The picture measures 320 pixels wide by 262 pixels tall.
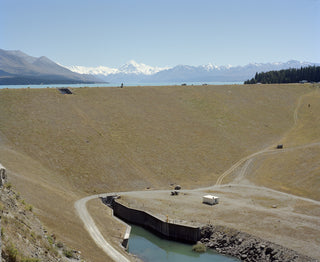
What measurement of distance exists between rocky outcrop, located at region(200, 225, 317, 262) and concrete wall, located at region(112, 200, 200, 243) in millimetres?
1527

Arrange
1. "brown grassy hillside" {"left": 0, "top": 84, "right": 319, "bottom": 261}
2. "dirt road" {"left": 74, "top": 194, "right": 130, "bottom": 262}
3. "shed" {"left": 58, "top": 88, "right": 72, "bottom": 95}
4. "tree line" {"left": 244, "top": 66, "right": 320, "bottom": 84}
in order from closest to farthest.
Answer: "dirt road" {"left": 74, "top": 194, "right": 130, "bottom": 262} → "brown grassy hillside" {"left": 0, "top": 84, "right": 319, "bottom": 261} → "shed" {"left": 58, "top": 88, "right": 72, "bottom": 95} → "tree line" {"left": 244, "top": 66, "right": 320, "bottom": 84}

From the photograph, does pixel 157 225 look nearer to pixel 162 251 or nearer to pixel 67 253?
pixel 162 251

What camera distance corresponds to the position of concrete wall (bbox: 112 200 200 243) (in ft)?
143

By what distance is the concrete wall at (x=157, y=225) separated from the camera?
143ft

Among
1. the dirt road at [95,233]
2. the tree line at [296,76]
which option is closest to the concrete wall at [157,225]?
the dirt road at [95,233]

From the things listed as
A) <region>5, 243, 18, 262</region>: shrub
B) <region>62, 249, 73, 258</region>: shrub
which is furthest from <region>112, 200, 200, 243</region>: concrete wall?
<region>5, 243, 18, 262</region>: shrub

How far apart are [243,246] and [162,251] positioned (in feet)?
31.5

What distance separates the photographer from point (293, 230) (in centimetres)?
4144

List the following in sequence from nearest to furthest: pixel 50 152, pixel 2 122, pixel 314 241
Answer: pixel 314 241, pixel 50 152, pixel 2 122

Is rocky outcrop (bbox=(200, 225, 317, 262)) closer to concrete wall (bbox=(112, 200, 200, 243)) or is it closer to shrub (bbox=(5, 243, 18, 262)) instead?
concrete wall (bbox=(112, 200, 200, 243))

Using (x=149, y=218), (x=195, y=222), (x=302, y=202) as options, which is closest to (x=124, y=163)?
(x=149, y=218)

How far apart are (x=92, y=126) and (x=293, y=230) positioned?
48.5 metres

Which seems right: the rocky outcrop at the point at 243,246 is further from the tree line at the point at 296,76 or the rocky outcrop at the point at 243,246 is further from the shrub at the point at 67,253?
the tree line at the point at 296,76

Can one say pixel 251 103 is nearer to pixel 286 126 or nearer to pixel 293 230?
pixel 286 126
